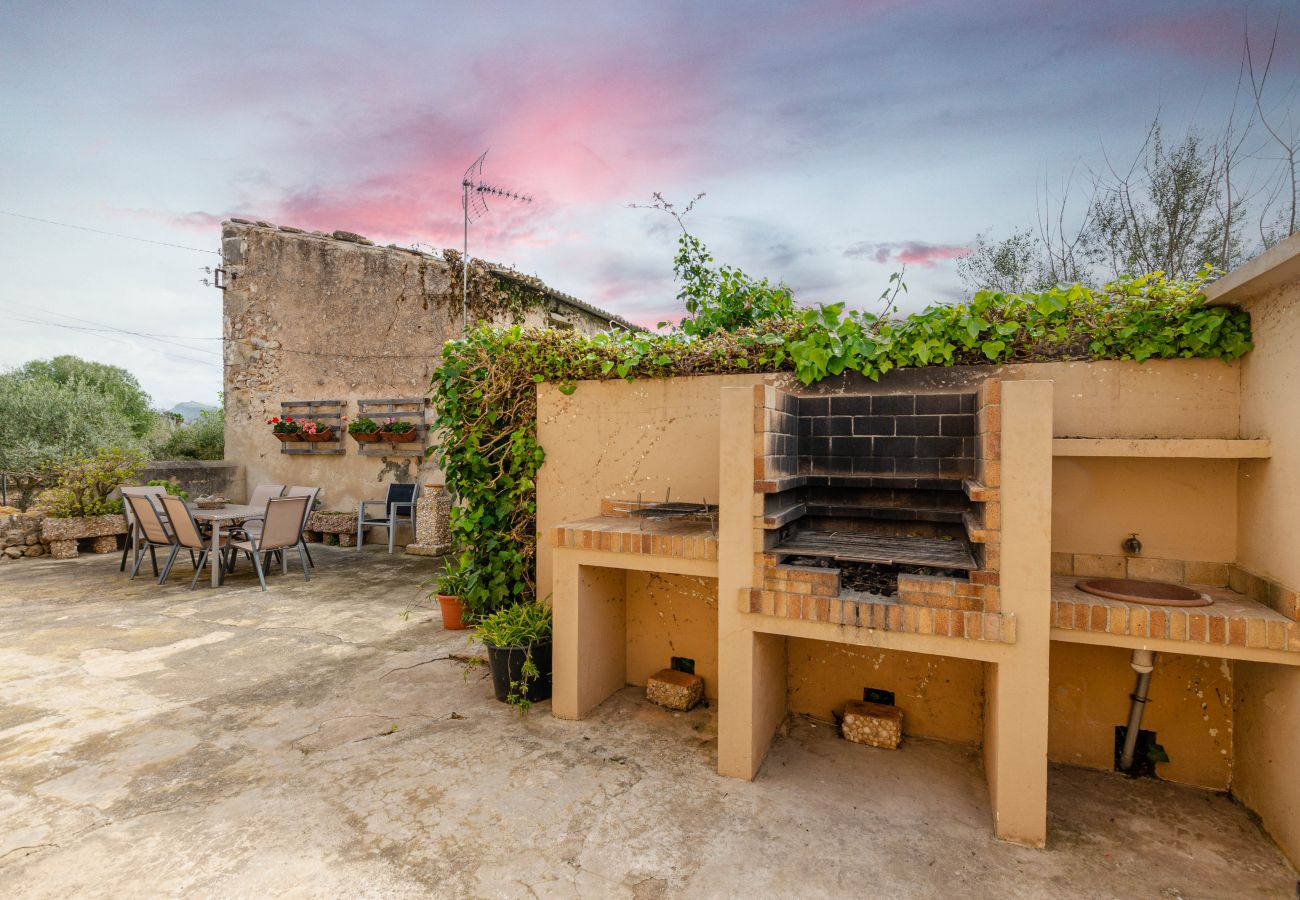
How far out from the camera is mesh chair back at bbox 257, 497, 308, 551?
5273mm

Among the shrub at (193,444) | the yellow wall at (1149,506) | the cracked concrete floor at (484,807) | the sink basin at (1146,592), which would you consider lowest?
the cracked concrete floor at (484,807)

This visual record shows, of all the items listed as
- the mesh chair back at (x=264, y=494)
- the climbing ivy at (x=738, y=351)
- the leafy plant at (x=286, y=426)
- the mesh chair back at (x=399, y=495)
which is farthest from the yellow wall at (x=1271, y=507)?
the leafy plant at (x=286, y=426)

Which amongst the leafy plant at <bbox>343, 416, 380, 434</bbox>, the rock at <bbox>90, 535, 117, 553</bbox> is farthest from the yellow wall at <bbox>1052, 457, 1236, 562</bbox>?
the rock at <bbox>90, 535, 117, 553</bbox>

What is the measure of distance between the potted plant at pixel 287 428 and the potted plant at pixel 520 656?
6.44 metres

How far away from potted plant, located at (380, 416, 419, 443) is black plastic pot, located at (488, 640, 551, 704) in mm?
5476

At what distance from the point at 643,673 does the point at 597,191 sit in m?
4.92

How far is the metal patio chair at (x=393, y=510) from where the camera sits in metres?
7.41

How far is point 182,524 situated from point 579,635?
4.80m

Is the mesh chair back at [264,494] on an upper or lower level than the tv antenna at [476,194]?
lower

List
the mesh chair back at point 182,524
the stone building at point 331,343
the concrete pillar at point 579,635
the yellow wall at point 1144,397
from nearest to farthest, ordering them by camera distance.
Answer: the yellow wall at point 1144,397 < the concrete pillar at point 579,635 < the mesh chair back at point 182,524 < the stone building at point 331,343

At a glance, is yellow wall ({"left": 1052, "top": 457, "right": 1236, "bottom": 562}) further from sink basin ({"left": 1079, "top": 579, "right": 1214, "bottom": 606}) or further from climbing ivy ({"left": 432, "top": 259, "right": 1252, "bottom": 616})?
climbing ivy ({"left": 432, "top": 259, "right": 1252, "bottom": 616})

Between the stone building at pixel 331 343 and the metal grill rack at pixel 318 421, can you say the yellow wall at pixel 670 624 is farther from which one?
the metal grill rack at pixel 318 421

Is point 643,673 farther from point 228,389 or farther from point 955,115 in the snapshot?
point 228,389

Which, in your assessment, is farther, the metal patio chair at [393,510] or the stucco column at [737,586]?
the metal patio chair at [393,510]
